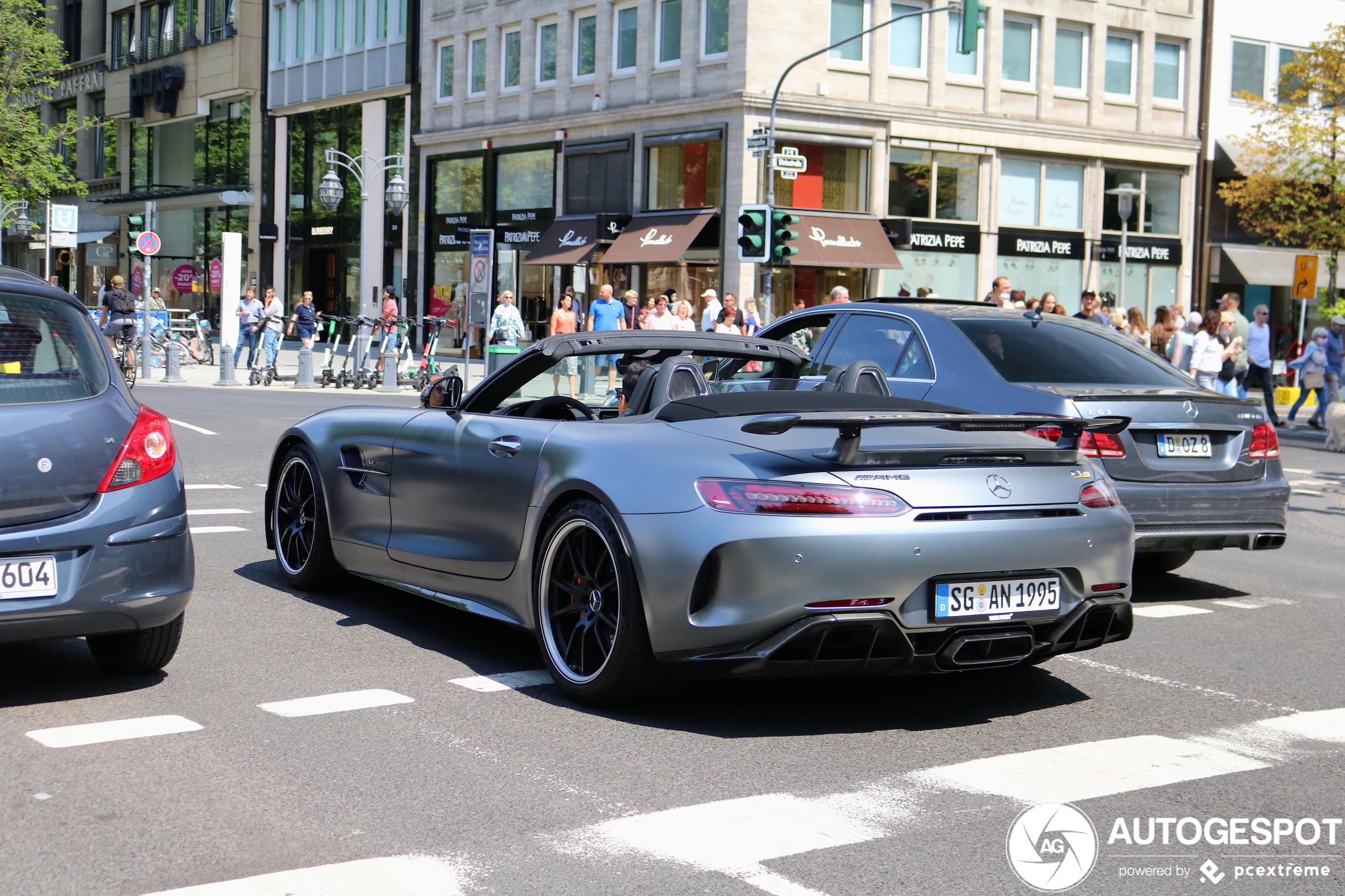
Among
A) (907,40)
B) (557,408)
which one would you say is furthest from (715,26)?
(557,408)

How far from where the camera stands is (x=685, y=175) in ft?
121

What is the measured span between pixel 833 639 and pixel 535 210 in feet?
124

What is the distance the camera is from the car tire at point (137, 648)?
5727 mm

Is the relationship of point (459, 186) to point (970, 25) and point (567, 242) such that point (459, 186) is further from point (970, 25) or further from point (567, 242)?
point (970, 25)

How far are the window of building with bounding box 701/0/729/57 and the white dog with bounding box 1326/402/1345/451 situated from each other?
736 inches

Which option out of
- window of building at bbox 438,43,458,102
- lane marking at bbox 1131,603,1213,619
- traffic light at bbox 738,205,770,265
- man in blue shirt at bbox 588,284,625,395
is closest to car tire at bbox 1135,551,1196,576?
lane marking at bbox 1131,603,1213,619

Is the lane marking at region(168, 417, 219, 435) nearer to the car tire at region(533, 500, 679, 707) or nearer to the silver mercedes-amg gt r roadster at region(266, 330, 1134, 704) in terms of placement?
the silver mercedes-amg gt r roadster at region(266, 330, 1134, 704)

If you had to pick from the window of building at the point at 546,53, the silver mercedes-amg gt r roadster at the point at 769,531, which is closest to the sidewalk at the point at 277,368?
the window of building at the point at 546,53

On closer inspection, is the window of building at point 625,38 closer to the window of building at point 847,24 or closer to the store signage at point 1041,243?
the window of building at point 847,24

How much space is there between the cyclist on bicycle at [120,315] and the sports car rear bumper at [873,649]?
1037 inches

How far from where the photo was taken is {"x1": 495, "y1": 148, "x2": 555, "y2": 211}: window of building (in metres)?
41.6

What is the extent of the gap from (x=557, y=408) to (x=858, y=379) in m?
1.28

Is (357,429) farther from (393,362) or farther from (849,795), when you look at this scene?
(393,362)

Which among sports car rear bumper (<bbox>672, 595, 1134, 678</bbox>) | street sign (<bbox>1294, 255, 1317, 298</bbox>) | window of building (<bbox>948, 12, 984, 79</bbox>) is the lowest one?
sports car rear bumper (<bbox>672, 595, 1134, 678</bbox>)
